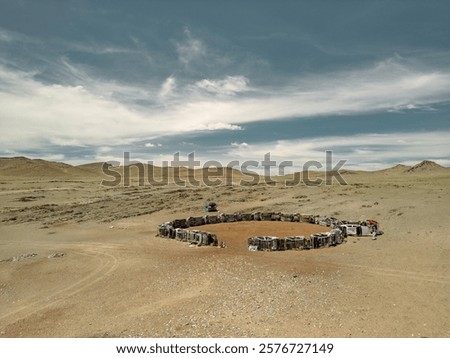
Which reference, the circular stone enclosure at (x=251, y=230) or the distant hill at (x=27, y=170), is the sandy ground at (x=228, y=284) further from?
the distant hill at (x=27, y=170)

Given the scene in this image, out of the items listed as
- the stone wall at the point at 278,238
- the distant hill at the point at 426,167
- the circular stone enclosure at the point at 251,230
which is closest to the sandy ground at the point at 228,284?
the circular stone enclosure at the point at 251,230

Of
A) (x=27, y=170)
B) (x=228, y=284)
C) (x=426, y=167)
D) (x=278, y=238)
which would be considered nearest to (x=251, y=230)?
(x=278, y=238)

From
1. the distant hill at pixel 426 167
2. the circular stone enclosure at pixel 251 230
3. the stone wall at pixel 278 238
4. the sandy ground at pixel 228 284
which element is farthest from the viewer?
the distant hill at pixel 426 167

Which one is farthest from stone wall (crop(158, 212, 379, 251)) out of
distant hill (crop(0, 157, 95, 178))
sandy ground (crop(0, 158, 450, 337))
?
distant hill (crop(0, 157, 95, 178))

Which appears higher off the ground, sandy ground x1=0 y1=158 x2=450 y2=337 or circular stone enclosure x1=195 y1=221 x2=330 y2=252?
circular stone enclosure x1=195 y1=221 x2=330 y2=252

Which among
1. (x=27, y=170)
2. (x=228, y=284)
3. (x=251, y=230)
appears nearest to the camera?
(x=228, y=284)

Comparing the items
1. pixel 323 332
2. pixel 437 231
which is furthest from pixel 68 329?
pixel 437 231

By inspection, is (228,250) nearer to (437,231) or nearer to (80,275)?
(80,275)

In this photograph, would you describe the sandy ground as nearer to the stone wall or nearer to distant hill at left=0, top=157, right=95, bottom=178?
the stone wall

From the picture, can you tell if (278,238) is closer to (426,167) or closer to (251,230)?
(251,230)
